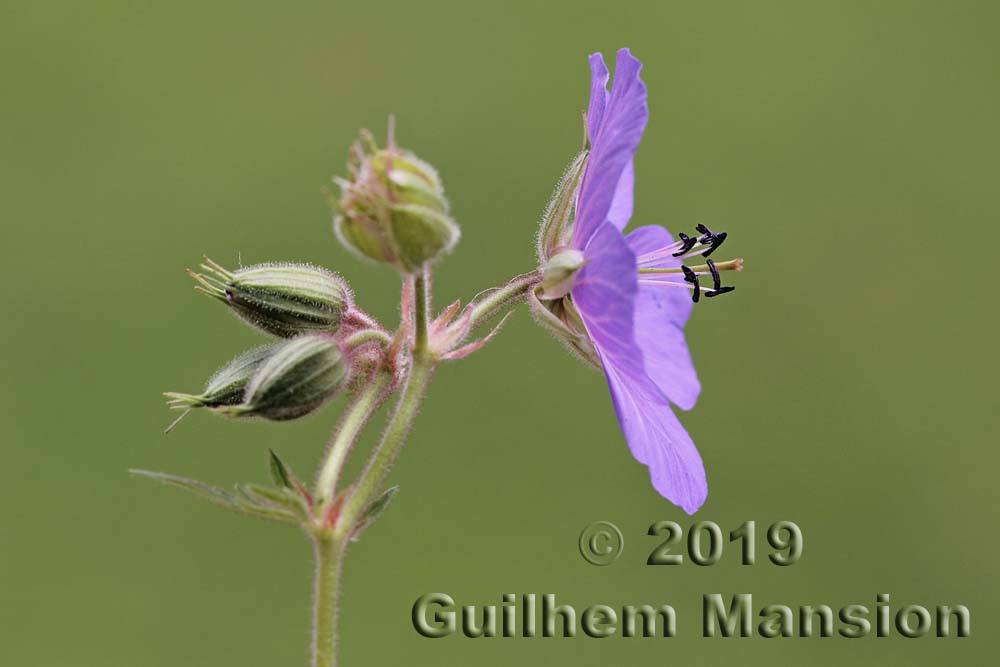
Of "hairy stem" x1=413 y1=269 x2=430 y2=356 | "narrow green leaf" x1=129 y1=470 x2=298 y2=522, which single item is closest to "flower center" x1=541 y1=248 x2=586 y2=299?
"hairy stem" x1=413 y1=269 x2=430 y2=356

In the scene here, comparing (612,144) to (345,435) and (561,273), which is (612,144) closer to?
(561,273)

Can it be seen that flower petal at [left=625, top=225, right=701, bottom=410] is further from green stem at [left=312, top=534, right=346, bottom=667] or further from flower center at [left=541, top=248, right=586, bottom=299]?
green stem at [left=312, top=534, right=346, bottom=667]

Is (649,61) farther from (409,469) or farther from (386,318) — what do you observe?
(409,469)

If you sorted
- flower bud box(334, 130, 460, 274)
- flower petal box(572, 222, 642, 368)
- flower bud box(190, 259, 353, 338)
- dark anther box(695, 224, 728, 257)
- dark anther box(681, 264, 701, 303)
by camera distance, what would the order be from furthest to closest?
dark anther box(695, 224, 728, 257) → dark anther box(681, 264, 701, 303) → flower bud box(190, 259, 353, 338) → flower petal box(572, 222, 642, 368) → flower bud box(334, 130, 460, 274)

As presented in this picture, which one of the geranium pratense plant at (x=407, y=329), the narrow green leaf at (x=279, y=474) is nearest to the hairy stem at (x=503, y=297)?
the geranium pratense plant at (x=407, y=329)

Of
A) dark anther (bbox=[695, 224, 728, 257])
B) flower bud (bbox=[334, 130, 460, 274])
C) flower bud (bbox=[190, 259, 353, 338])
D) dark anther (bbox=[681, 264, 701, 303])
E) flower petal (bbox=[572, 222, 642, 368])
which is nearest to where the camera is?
flower bud (bbox=[334, 130, 460, 274])
